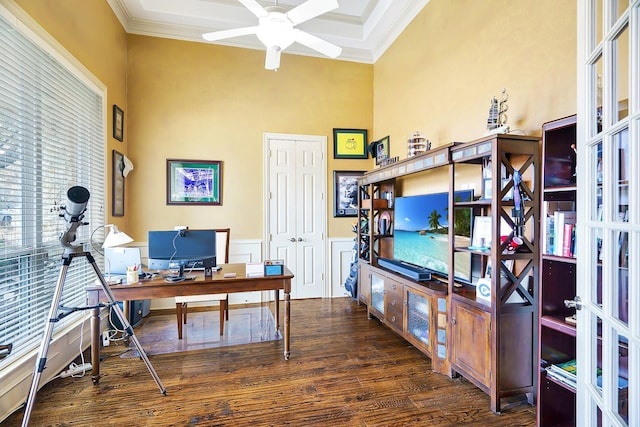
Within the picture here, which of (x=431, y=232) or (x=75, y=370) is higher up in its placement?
(x=431, y=232)

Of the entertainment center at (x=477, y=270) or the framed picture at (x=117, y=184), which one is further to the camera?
the framed picture at (x=117, y=184)

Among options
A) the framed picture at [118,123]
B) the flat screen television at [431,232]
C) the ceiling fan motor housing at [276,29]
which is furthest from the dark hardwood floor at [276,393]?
the ceiling fan motor housing at [276,29]

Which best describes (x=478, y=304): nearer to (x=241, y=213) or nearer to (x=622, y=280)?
(x=622, y=280)

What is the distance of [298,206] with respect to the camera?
480 centimetres

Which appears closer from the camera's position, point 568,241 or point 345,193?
point 568,241

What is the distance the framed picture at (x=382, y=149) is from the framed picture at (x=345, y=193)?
48cm

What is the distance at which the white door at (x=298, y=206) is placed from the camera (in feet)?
15.4

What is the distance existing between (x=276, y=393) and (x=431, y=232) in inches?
75.6

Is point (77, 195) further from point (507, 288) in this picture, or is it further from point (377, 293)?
point (377, 293)

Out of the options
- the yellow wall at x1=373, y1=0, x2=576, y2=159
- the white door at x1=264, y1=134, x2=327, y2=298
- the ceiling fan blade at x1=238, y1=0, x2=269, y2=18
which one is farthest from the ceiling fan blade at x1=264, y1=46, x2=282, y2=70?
the yellow wall at x1=373, y1=0, x2=576, y2=159

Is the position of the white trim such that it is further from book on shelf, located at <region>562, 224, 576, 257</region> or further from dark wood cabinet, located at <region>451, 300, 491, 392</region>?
book on shelf, located at <region>562, 224, 576, 257</region>

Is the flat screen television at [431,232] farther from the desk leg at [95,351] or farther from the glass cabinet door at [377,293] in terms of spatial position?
the desk leg at [95,351]

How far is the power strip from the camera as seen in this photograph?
252 cm

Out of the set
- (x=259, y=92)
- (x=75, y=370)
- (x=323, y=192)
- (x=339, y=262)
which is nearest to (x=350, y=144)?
(x=323, y=192)
